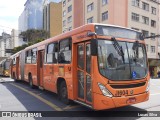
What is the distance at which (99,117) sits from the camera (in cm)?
752

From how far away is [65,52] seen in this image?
31.0 feet

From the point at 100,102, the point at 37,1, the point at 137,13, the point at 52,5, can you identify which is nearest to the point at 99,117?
the point at 100,102

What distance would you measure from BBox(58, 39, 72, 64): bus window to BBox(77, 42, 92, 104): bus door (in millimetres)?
667

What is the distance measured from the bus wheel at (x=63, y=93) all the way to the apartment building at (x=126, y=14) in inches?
1218

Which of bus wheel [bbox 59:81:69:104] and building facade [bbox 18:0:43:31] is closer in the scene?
bus wheel [bbox 59:81:69:104]

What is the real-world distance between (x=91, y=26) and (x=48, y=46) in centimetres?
466

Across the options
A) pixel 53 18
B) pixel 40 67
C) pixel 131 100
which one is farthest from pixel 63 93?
pixel 53 18

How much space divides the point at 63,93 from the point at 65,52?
173 centimetres

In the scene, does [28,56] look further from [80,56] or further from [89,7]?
[89,7]

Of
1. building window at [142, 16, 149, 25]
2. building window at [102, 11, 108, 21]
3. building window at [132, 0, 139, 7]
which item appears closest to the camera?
building window at [102, 11, 108, 21]

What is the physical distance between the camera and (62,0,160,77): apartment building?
40.8 meters

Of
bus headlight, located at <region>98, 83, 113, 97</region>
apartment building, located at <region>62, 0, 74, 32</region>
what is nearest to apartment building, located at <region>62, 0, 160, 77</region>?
apartment building, located at <region>62, 0, 74, 32</region>

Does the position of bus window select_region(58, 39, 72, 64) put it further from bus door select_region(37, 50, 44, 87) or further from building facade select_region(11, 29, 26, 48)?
building facade select_region(11, 29, 26, 48)

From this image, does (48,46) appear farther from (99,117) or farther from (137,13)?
(137,13)
